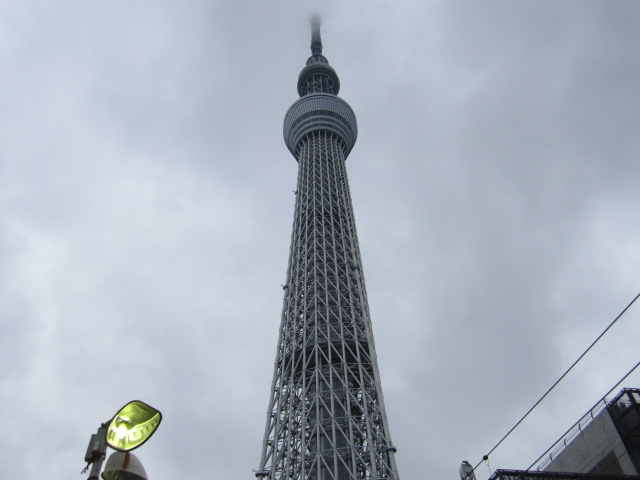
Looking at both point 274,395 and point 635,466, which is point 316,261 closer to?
point 274,395

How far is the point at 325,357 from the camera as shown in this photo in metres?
53.7

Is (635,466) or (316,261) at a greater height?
(316,261)

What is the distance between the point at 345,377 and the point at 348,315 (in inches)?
365

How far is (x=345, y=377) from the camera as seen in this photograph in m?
51.2

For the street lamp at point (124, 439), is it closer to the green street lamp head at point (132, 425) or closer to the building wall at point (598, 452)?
the green street lamp head at point (132, 425)

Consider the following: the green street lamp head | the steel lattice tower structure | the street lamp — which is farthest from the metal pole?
the steel lattice tower structure

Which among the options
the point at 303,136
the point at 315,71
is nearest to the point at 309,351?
the point at 303,136

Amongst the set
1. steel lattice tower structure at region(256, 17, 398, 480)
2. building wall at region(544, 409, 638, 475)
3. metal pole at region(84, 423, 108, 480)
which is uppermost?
steel lattice tower structure at region(256, 17, 398, 480)

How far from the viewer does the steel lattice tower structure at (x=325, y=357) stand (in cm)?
4659

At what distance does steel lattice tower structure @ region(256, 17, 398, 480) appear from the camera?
4659cm

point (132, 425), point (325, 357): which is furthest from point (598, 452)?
point (132, 425)

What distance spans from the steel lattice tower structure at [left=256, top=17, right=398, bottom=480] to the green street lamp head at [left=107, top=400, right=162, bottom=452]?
1582 inches

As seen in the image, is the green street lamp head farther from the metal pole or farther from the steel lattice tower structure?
the steel lattice tower structure

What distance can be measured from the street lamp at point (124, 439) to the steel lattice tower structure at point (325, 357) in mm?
40023
